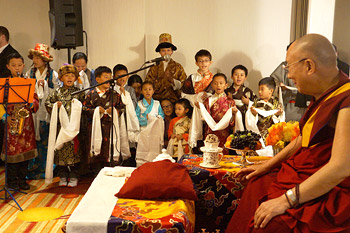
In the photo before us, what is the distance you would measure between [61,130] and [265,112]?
7.07 ft

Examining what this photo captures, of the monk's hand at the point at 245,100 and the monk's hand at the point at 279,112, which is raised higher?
the monk's hand at the point at 245,100

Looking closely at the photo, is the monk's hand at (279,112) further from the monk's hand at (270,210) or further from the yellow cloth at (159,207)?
the monk's hand at (270,210)

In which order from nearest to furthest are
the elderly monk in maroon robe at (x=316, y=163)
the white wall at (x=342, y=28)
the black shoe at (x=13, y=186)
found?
1. the elderly monk in maroon robe at (x=316, y=163)
2. the black shoe at (x=13, y=186)
3. the white wall at (x=342, y=28)

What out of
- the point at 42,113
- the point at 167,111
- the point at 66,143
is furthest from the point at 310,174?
the point at 42,113

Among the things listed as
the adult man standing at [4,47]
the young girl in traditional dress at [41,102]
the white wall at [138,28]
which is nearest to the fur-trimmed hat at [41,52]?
the young girl in traditional dress at [41,102]

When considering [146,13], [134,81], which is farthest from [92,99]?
[146,13]

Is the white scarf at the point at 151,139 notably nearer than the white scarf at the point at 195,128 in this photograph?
No

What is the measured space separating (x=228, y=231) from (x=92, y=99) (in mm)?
2691

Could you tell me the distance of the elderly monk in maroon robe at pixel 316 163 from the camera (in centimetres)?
124

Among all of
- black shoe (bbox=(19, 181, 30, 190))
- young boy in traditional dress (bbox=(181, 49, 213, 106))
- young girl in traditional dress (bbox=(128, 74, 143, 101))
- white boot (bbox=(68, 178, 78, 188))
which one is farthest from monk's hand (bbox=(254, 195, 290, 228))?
young girl in traditional dress (bbox=(128, 74, 143, 101))

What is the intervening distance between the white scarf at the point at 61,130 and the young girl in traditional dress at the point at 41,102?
0.46 metres

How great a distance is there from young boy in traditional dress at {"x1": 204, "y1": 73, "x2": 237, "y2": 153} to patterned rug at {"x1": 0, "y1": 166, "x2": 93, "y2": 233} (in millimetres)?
1545

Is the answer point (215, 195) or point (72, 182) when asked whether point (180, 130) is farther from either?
point (215, 195)

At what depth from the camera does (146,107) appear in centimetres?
436
